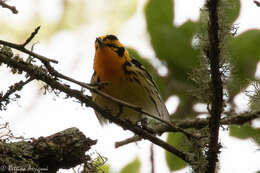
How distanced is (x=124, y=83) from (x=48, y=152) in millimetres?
1274

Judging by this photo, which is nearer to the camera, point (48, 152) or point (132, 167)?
point (48, 152)

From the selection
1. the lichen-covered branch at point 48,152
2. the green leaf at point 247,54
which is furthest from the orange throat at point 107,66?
the lichen-covered branch at point 48,152

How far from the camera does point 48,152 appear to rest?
229 centimetres

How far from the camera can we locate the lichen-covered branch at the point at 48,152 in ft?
7.20

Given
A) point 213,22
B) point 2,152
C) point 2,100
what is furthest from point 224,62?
point 2,152

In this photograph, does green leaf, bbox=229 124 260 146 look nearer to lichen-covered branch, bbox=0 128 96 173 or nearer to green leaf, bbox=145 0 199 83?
green leaf, bbox=145 0 199 83

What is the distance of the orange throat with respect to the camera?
3.46 meters

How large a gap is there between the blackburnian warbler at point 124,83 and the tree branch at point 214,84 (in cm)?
119

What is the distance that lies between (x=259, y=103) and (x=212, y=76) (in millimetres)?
459

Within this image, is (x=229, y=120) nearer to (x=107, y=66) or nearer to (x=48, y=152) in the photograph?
(x=48, y=152)

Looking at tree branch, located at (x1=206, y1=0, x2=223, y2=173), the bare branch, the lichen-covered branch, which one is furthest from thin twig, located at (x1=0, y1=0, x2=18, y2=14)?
tree branch, located at (x1=206, y1=0, x2=223, y2=173)

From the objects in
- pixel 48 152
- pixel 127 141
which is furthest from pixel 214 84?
pixel 127 141

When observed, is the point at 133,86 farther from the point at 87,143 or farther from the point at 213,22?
the point at 213,22

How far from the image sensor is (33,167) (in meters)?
2.22
